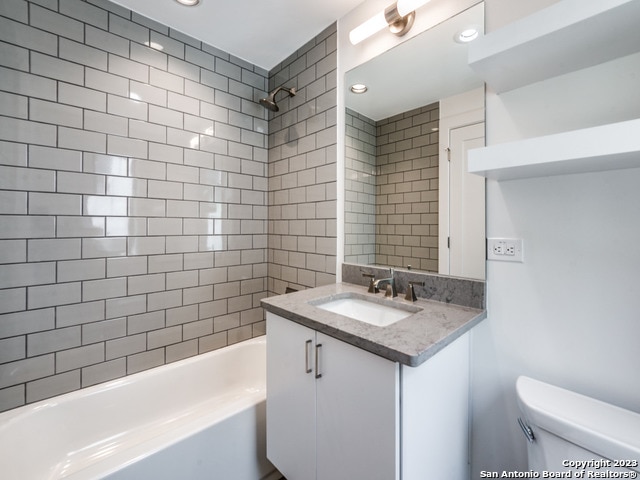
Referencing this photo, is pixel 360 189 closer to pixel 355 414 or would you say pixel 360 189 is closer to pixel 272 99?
pixel 272 99

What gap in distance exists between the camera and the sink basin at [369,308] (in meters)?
1.33

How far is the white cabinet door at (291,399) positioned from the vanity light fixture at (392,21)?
153 centimetres

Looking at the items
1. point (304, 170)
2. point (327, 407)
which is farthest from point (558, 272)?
point (304, 170)

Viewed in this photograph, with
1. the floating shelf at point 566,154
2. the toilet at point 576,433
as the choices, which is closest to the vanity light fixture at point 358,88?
the floating shelf at point 566,154

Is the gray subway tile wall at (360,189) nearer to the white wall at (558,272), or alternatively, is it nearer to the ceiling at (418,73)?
the ceiling at (418,73)

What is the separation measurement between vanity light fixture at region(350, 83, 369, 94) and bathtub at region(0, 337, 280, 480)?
1.81 metres

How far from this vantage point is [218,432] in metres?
1.32

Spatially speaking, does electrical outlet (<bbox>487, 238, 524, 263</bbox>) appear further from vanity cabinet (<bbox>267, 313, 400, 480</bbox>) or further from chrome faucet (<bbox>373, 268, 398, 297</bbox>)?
vanity cabinet (<bbox>267, 313, 400, 480</bbox>)

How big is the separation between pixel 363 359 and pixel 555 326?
735 mm

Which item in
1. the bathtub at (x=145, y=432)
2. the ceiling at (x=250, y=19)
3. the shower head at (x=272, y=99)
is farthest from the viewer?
the shower head at (x=272, y=99)

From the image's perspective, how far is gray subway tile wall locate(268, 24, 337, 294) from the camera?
1826 millimetres

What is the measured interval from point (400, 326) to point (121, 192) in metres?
1.68

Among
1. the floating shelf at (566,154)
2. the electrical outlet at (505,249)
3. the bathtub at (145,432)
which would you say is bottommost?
the bathtub at (145,432)

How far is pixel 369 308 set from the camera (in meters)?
1.45
